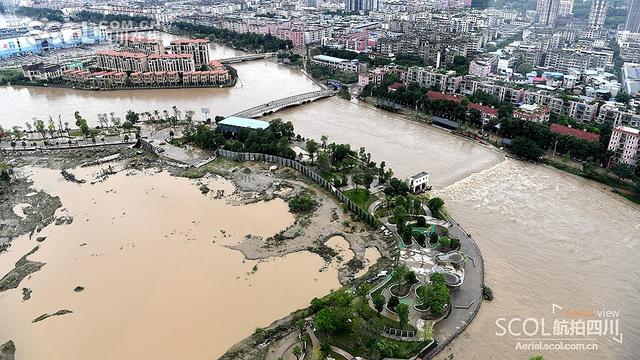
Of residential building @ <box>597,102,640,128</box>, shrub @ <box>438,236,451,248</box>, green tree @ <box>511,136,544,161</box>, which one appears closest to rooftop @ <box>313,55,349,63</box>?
green tree @ <box>511,136,544,161</box>

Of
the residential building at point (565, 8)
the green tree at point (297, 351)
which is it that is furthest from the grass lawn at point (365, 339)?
the residential building at point (565, 8)

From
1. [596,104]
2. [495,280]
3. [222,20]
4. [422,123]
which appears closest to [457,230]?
[495,280]

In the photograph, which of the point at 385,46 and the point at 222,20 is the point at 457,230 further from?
the point at 222,20

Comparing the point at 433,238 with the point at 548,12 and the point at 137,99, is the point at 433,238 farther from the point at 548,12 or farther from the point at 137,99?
the point at 548,12

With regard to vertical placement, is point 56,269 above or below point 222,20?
below

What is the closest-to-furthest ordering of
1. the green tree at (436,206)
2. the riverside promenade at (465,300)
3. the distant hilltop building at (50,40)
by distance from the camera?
the riverside promenade at (465,300), the green tree at (436,206), the distant hilltop building at (50,40)

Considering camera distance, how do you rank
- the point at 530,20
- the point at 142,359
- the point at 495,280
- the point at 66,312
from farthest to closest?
the point at 530,20 → the point at 495,280 → the point at 66,312 → the point at 142,359

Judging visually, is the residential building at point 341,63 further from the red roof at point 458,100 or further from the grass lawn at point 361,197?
the grass lawn at point 361,197
